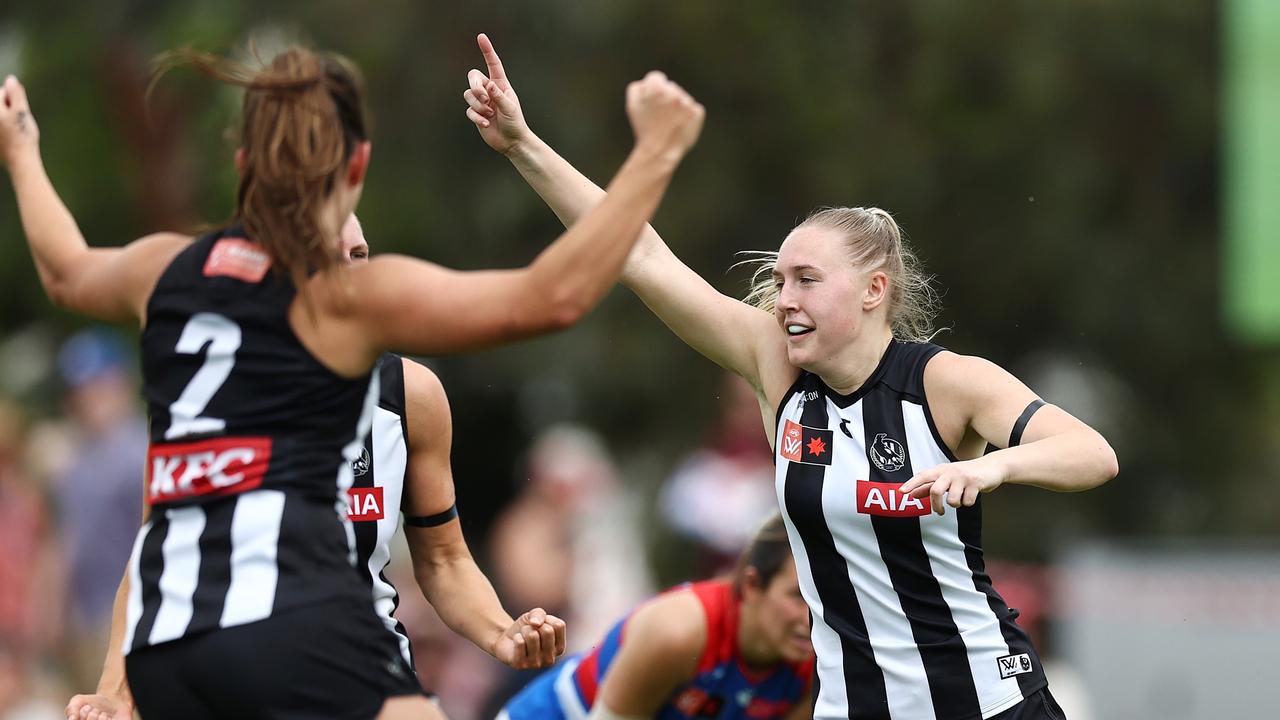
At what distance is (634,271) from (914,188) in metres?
Answer: 10.7

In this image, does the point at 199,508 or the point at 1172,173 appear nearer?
the point at 199,508

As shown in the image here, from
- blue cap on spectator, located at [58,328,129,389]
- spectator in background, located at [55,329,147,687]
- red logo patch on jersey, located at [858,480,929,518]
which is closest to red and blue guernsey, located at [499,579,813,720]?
red logo patch on jersey, located at [858,480,929,518]

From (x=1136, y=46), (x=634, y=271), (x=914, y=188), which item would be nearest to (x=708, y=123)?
(x=914, y=188)

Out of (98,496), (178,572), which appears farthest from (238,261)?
(98,496)

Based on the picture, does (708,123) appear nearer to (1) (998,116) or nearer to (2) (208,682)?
(1) (998,116)

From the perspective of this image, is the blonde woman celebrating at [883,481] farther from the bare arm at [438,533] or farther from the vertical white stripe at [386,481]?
the vertical white stripe at [386,481]

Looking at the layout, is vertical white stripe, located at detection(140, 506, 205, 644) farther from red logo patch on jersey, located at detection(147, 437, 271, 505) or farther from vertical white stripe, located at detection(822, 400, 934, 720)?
vertical white stripe, located at detection(822, 400, 934, 720)

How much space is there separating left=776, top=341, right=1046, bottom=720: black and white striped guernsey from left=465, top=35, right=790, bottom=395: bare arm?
0.33m

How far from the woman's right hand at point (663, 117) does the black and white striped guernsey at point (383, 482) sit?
1191mm

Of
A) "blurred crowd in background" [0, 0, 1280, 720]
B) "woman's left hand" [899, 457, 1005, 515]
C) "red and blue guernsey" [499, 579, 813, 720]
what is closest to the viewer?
"woman's left hand" [899, 457, 1005, 515]

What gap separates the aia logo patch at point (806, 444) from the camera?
4.48 m

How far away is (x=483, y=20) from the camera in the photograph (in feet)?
51.0

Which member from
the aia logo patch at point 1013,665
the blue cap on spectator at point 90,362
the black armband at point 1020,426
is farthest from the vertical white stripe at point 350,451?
the blue cap on spectator at point 90,362

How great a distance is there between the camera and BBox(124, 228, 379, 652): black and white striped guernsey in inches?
138
